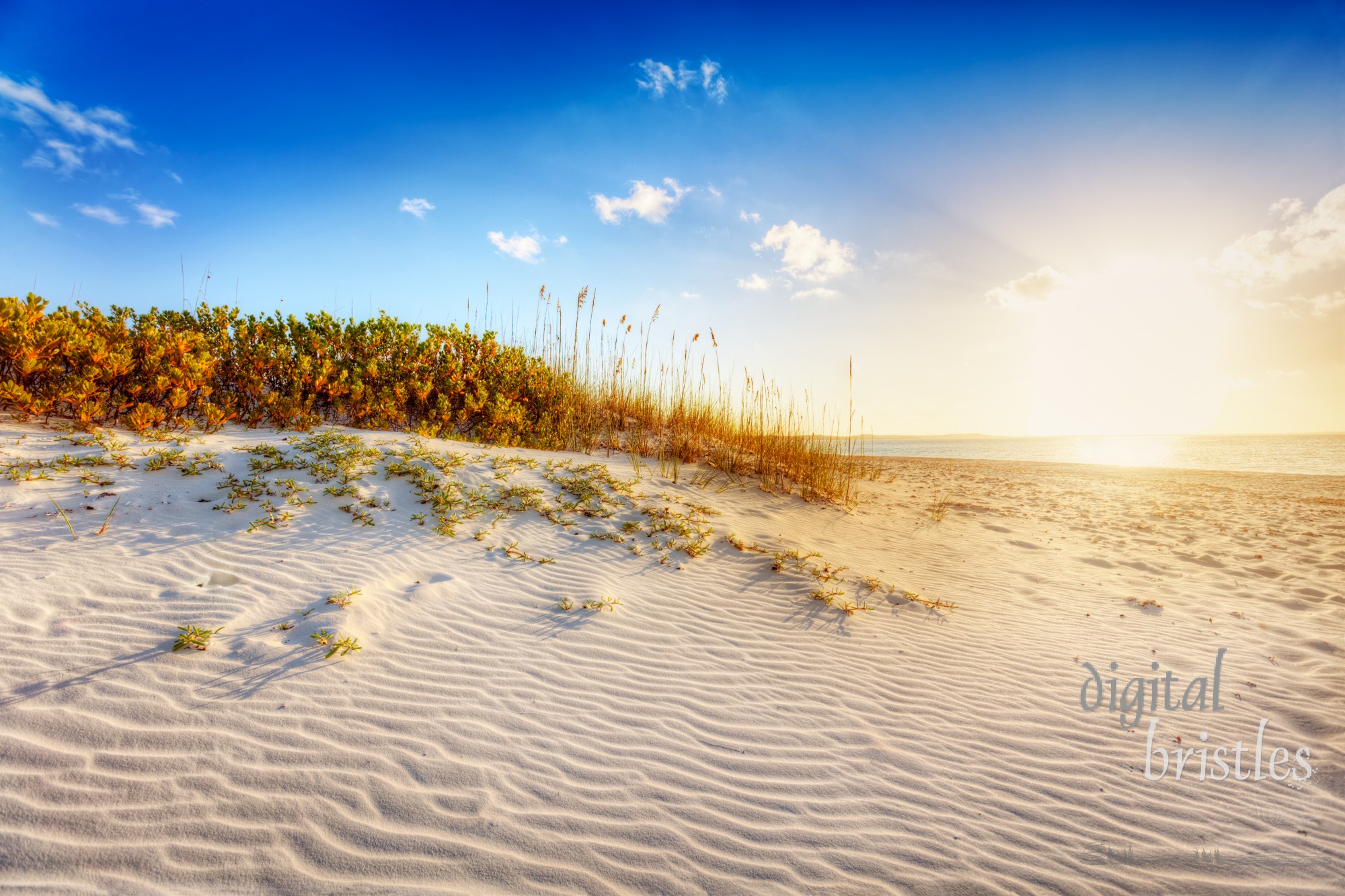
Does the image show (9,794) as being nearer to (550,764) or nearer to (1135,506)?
(550,764)

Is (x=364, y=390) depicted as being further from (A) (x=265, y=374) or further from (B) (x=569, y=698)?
(B) (x=569, y=698)

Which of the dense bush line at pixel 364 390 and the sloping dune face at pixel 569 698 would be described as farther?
the dense bush line at pixel 364 390

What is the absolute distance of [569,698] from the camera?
2752 millimetres

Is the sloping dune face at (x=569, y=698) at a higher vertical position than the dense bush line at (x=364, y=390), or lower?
lower

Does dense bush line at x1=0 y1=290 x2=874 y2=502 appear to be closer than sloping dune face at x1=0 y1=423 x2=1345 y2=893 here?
No

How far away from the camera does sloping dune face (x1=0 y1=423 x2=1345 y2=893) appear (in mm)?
1889

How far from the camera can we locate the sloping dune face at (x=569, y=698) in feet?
6.20

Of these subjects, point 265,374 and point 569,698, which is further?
point 265,374

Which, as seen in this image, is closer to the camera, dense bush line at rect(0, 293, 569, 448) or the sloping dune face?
the sloping dune face

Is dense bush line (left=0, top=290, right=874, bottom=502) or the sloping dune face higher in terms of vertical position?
dense bush line (left=0, top=290, right=874, bottom=502)

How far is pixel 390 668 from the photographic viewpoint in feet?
8.99

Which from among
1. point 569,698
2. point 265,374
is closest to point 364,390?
point 265,374

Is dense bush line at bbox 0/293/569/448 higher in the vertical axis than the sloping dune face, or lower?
higher

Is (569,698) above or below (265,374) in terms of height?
below
